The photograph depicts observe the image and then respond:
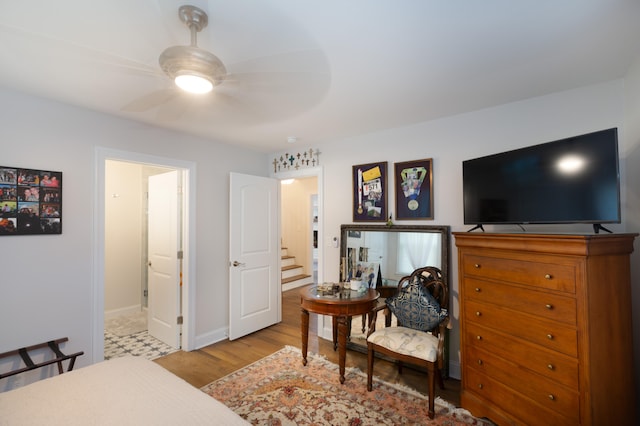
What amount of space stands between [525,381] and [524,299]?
0.51 m

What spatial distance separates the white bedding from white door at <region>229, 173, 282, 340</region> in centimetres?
203

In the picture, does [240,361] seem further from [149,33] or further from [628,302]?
[628,302]

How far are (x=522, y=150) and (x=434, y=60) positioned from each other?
91 cm

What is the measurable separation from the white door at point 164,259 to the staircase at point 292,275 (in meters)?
2.81

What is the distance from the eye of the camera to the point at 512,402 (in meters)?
1.88

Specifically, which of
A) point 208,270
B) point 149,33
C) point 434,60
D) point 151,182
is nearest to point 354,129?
point 434,60

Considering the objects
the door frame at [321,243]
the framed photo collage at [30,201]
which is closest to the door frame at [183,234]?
the framed photo collage at [30,201]

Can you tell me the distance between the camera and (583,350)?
1.57 meters

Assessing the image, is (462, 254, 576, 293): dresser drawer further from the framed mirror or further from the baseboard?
the baseboard

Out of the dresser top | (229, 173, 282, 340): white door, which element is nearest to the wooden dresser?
the dresser top

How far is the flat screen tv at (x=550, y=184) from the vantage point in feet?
5.38

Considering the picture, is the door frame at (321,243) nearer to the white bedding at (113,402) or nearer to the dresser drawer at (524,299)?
the dresser drawer at (524,299)

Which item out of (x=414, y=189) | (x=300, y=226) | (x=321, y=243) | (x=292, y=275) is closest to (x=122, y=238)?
(x=321, y=243)

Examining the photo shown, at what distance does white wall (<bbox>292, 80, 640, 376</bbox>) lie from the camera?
2.14 metres
